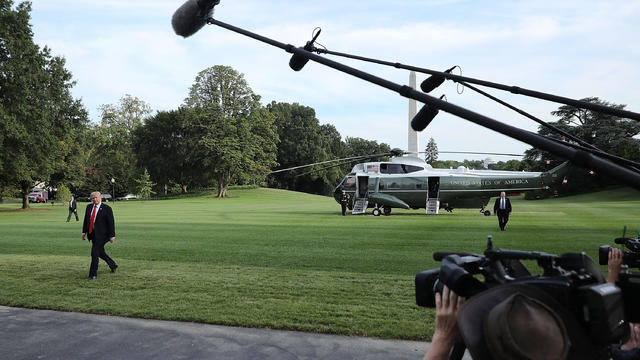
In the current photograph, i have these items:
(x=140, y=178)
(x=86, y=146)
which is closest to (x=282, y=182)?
(x=140, y=178)

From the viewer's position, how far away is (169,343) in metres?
5.42

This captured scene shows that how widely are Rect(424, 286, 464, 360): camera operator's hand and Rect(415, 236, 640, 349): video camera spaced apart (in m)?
0.06

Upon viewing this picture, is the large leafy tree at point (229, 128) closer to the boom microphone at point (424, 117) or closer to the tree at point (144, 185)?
the tree at point (144, 185)

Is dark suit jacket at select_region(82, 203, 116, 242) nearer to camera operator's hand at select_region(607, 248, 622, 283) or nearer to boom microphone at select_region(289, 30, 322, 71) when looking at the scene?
boom microphone at select_region(289, 30, 322, 71)

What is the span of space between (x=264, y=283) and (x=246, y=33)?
672 centimetres

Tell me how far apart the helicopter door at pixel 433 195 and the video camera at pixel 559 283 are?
90.2 feet

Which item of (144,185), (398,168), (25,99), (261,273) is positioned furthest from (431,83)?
(144,185)

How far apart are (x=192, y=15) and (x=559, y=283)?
2.56 meters

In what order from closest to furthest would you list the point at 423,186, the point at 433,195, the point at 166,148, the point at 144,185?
the point at 433,195 < the point at 423,186 < the point at 144,185 < the point at 166,148

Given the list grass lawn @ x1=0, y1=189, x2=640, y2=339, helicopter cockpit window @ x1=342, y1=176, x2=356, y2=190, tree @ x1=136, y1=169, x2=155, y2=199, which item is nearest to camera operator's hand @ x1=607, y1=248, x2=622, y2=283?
grass lawn @ x1=0, y1=189, x2=640, y2=339

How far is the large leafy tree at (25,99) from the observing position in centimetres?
3622

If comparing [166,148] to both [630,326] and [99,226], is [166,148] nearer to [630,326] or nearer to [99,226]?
[99,226]

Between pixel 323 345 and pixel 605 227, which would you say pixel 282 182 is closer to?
pixel 605 227

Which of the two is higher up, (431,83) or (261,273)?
(431,83)
